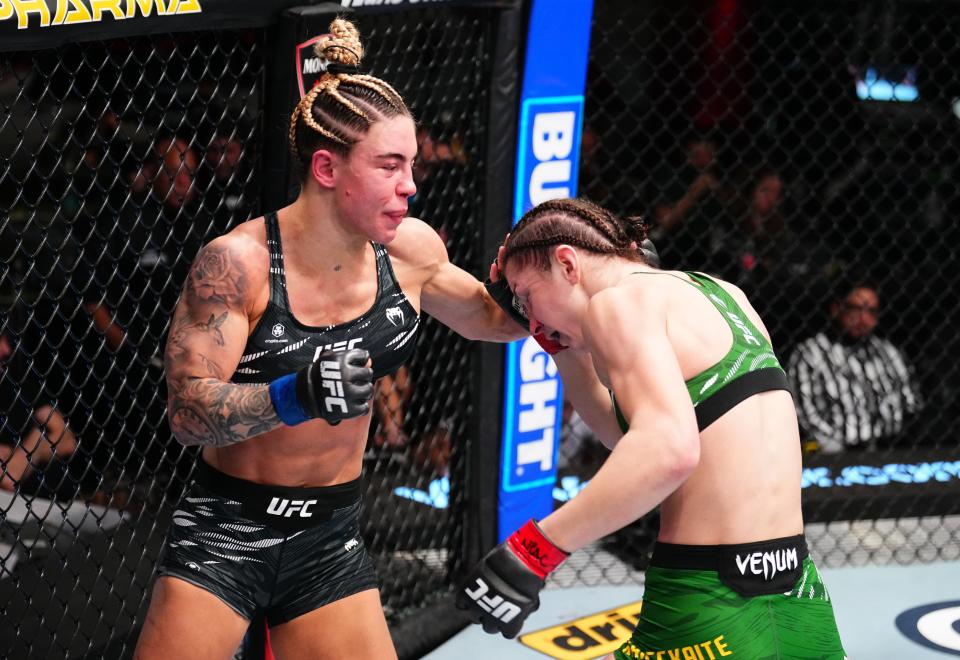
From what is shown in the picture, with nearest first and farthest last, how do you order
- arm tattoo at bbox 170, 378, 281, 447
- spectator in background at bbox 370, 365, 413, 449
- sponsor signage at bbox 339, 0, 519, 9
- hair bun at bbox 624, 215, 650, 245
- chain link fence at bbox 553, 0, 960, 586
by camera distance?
arm tattoo at bbox 170, 378, 281, 447 < hair bun at bbox 624, 215, 650, 245 < sponsor signage at bbox 339, 0, 519, 9 < spectator in background at bbox 370, 365, 413, 449 < chain link fence at bbox 553, 0, 960, 586

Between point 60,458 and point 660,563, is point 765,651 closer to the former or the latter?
point 660,563

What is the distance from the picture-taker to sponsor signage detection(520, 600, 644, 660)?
12.0 ft

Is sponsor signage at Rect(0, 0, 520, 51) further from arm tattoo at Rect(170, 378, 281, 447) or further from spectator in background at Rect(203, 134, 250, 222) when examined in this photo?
arm tattoo at Rect(170, 378, 281, 447)

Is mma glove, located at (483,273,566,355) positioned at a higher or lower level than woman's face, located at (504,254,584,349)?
higher

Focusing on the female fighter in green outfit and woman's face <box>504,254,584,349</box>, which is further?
woman's face <box>504,254,584,349</box>

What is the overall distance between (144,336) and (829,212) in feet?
10.7

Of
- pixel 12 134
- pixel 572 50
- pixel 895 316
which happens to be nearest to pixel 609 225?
pixel 572 50

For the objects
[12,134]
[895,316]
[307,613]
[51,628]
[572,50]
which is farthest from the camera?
[895,316]

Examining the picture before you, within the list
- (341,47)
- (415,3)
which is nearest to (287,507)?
(341,47)

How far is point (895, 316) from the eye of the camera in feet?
18.5

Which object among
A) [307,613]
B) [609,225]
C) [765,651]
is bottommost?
[307,613]

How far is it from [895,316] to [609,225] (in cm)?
379

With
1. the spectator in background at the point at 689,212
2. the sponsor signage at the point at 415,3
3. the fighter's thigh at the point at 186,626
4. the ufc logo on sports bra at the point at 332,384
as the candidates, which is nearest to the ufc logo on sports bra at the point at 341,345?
the ufc logo on sports bra at the point at 332,384

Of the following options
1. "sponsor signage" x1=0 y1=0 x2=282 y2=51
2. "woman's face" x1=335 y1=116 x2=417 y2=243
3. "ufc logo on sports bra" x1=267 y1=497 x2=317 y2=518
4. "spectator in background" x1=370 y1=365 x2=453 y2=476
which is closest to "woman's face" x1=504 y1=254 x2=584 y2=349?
"woman's face" x1=335 y1=116 x2=417 y2=243
